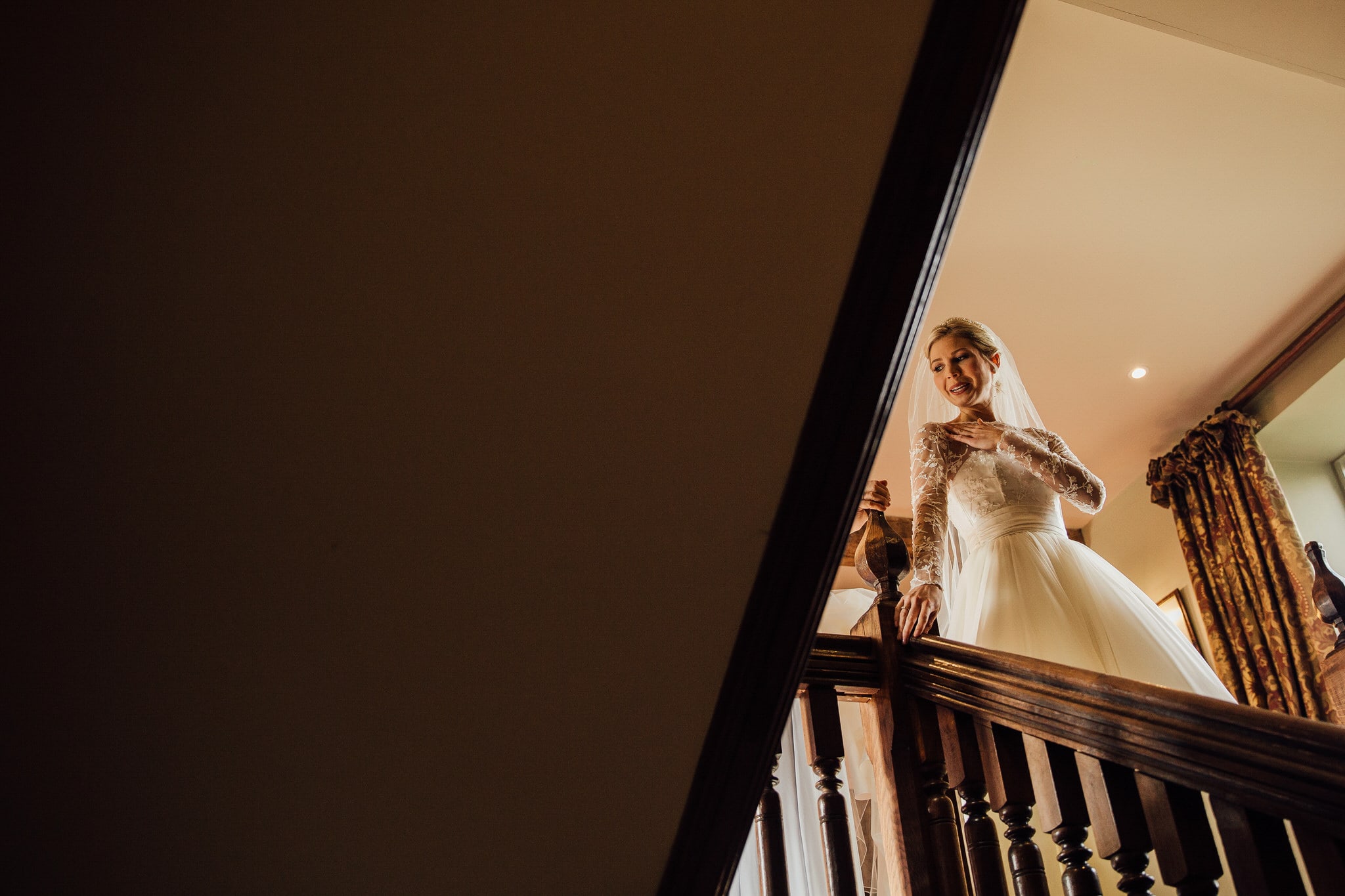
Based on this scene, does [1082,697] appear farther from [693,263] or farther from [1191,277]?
[1191,277]

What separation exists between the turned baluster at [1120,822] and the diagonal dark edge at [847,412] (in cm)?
37

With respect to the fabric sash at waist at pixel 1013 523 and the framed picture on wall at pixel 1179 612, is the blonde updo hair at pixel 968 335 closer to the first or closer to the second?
the fabric sash at waist at pixel 1013 523

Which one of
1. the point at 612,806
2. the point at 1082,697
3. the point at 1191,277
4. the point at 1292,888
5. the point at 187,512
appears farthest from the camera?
the point at 1191,277

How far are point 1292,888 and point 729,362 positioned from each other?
74 centimetres

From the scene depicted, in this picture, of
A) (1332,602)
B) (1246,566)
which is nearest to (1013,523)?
(1332,602)

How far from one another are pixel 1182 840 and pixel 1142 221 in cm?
420

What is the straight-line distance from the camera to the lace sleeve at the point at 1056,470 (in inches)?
104

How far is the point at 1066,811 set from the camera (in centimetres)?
119

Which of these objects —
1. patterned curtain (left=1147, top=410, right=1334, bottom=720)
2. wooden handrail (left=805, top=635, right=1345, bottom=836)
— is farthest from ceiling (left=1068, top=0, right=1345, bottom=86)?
wooden handrail (left=805, top=635, right=1345, bottom=836)

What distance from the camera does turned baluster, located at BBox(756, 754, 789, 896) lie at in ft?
4.68

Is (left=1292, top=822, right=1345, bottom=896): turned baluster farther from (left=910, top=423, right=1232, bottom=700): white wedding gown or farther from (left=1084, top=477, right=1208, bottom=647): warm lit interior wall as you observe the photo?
(left=1084, top=477, right=1208, bottom=647): warm lit interior wall

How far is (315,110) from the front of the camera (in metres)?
0.92

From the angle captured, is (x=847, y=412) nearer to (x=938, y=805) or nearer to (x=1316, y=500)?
(x=938, y=805)

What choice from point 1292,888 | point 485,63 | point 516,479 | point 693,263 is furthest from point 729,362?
point 1292,888
